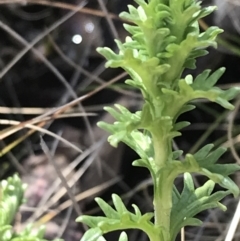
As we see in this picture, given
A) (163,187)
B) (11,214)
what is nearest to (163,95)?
(163,187)

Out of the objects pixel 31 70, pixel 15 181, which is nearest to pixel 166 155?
pixel 15 181

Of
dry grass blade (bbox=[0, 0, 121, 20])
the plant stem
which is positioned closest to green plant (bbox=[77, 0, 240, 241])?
the plant stem

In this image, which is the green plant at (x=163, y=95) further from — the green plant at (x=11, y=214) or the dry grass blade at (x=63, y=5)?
the dry grass blade at (x=63, y=5)

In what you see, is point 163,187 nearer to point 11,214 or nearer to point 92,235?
point 92,235

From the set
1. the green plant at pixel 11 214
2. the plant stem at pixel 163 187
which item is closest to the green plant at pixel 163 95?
the plant stem at pixel 163 187

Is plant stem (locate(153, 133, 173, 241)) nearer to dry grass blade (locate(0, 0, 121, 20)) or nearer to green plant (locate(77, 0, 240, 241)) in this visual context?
green plant (locate(77, 0, 240, 241))
